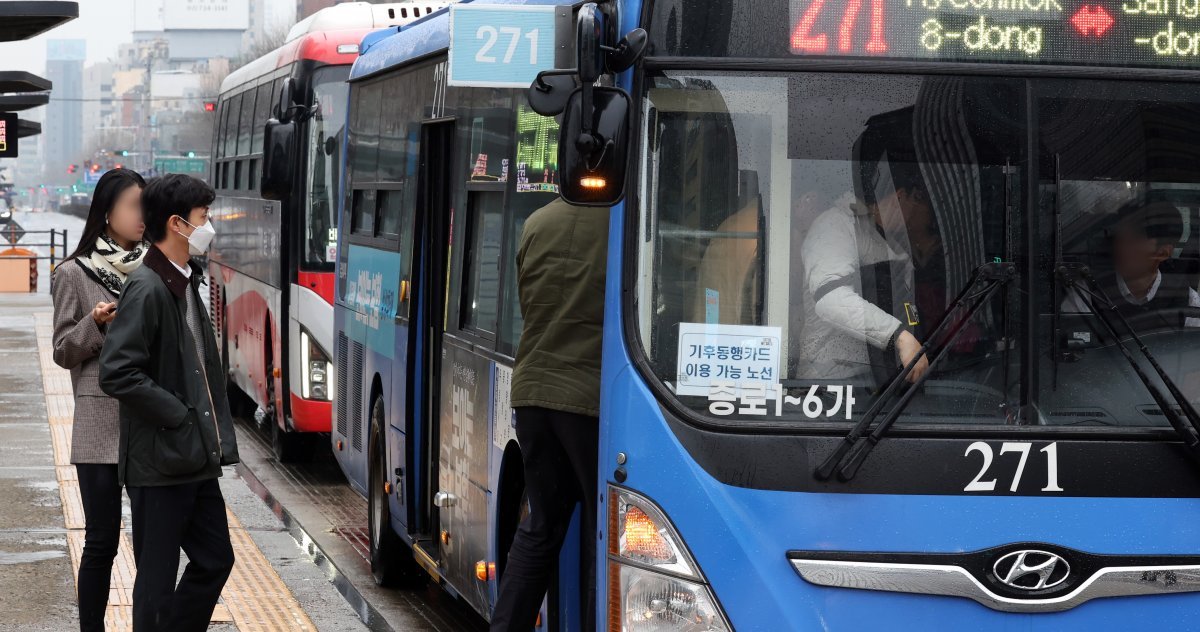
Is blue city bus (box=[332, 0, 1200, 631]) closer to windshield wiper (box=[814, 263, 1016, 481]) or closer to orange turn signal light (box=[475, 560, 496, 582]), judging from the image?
windshield wiper (box=[814, 263, 1016, 481])

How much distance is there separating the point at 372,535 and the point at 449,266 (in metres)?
2.17

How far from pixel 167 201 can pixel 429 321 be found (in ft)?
6.94

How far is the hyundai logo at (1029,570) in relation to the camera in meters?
4.12

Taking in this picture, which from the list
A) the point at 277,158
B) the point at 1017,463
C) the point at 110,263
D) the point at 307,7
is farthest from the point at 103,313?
the point at 307,7

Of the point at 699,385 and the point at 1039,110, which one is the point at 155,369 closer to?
the point at 699,385

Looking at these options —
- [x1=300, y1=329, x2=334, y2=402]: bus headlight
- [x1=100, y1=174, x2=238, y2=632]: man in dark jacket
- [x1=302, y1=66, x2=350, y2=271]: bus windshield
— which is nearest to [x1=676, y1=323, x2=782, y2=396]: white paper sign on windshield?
[x1=100, y1=174, x2=238, y2=632]: man in dark jacket

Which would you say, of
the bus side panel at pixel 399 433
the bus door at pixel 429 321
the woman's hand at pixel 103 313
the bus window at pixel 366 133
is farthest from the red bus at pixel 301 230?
the woman's hand at pixel 103 313

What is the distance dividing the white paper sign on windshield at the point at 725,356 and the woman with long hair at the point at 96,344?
238 cm

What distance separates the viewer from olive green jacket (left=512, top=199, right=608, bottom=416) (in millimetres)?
5230

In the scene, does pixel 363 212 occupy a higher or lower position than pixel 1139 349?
higher

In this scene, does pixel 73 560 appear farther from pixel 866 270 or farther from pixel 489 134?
pixel 866 270

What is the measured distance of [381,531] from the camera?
8594mm

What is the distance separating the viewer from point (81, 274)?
6.09 m

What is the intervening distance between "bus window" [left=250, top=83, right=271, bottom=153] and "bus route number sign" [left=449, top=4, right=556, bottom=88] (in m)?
10.0
